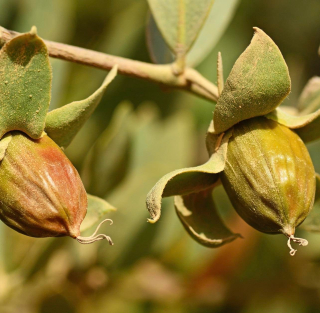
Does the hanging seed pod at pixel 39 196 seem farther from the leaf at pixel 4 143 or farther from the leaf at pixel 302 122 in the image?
the leaf at pixel 302 122

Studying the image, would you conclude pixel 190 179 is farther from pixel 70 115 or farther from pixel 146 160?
pixel 146 160

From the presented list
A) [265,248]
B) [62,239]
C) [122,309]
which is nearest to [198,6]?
[62,239]

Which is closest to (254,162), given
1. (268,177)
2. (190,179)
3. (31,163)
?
(268,177)

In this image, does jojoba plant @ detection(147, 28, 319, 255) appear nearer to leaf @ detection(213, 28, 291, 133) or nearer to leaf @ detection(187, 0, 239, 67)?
leaf @ detection(213, 28, 291, 133)

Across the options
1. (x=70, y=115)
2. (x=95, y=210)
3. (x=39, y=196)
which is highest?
(x=70, y=115)

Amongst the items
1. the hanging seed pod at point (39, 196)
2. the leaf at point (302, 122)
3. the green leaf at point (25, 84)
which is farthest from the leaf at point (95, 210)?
the leaf at point (302, 122)

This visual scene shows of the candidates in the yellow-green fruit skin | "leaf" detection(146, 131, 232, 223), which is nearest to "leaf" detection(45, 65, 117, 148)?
"leaf" detection(146, 131, 232, 223)
